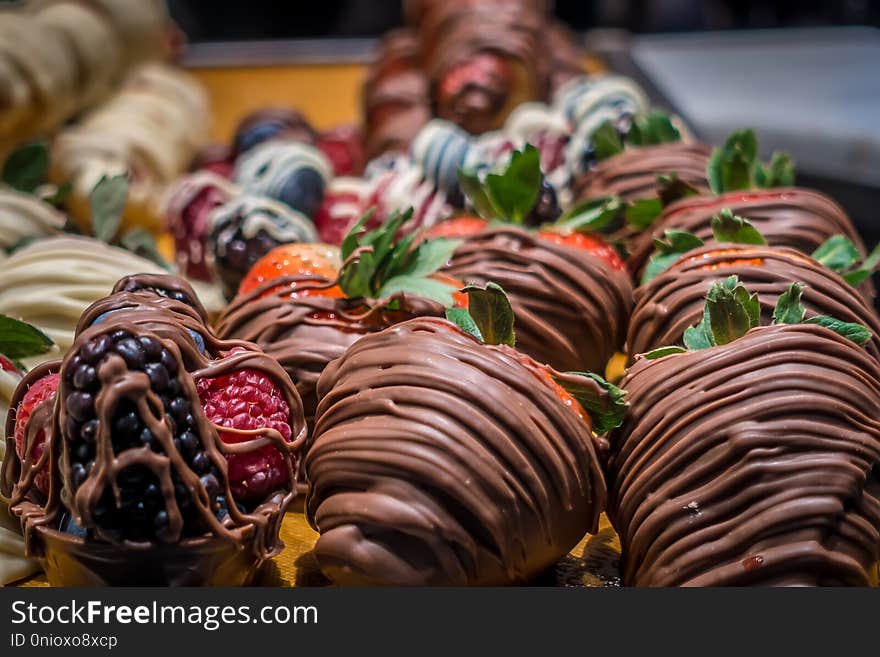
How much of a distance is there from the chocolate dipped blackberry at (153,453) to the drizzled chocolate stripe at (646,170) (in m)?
0.92

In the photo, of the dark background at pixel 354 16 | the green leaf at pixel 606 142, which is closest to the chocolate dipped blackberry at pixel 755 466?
the green leaf at pixel 606 142

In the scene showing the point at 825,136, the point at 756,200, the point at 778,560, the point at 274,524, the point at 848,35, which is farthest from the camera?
A: the point at 848,35

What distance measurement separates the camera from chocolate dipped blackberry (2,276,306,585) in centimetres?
104

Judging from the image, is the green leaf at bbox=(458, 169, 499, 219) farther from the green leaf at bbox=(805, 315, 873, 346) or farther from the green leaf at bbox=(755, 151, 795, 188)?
the green leaf at bbox=(805, 315, 873, 346)

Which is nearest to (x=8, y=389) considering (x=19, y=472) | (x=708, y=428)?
(x=19, y=472)

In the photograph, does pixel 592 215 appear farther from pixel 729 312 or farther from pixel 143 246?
pixel 143 246

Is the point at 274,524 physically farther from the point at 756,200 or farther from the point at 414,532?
the point at 756,200

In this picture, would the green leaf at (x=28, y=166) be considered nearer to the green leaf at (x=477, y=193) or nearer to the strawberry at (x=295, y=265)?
the strawberry at (x=295, y=265)

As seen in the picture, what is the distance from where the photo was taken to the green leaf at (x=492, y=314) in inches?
49.4

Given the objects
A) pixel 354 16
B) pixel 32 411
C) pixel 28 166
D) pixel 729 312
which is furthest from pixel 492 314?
pixel 354 16

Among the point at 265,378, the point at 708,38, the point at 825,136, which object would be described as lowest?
the point at 708,38

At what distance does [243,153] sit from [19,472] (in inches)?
74.6

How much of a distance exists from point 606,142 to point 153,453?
50.0 inches

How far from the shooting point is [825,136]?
97.8 inches
